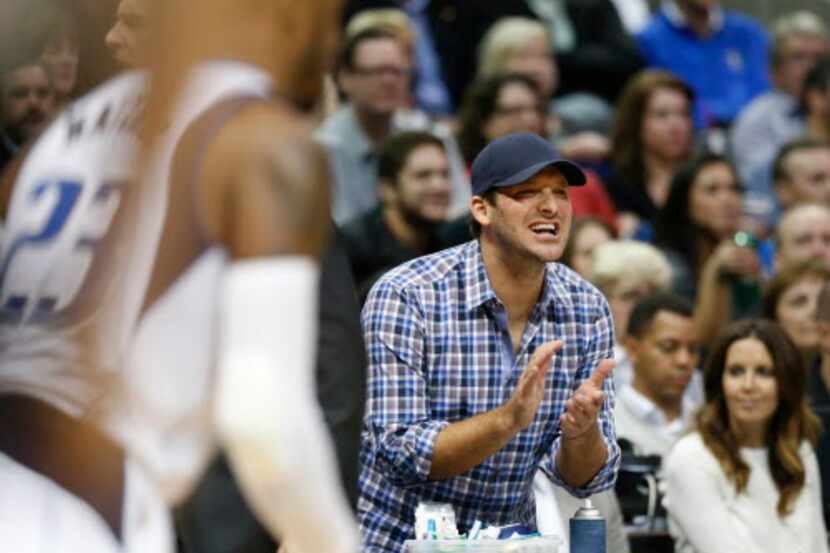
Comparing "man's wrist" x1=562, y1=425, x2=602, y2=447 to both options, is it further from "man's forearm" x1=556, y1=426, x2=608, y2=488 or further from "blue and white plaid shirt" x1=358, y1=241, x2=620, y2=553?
"blue and white plaid shirt" x1=358, y1=241, x2=620, y2=553

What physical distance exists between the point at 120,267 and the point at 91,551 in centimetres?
42

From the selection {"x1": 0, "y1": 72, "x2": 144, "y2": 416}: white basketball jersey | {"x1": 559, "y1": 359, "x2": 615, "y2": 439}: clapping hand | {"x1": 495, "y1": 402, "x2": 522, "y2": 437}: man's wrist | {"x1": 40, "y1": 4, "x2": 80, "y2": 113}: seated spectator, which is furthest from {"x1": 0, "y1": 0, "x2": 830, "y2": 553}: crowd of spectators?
{"x1": 0, "y1": 72, "x2": 144, "y2": 416}: white basketball jersey

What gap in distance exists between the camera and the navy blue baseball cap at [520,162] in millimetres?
6344

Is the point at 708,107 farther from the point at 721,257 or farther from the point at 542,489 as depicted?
the point at 542,489

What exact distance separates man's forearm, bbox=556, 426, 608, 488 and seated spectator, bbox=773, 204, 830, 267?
452 cm

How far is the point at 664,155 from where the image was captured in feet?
37.6

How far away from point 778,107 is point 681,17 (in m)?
0.87

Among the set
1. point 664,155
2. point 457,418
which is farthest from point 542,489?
point 664,155

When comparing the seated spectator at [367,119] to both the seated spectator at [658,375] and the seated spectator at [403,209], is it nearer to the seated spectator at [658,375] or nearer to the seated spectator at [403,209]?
the seated spectator at [403,209]

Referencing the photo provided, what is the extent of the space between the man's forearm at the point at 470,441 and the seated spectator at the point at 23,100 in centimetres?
188

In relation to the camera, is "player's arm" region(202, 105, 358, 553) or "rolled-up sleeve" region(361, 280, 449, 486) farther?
"rolled-up sleeve" region(361, 280, 449, 486)

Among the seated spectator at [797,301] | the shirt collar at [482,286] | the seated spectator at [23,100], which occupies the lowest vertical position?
the seated spectator at [797,301]

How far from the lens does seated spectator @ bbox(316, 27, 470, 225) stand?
400 inches

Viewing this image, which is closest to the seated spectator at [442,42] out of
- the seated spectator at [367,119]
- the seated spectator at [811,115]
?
the seated spectator at [367,119]
